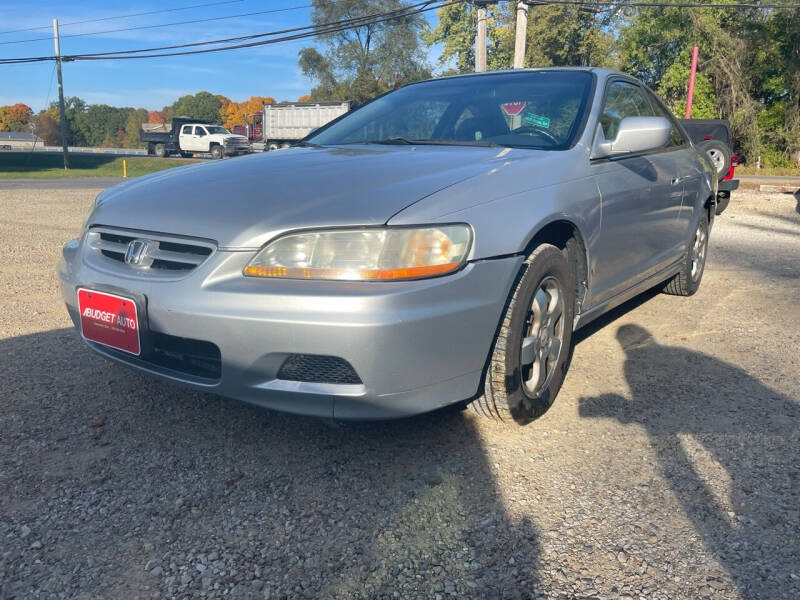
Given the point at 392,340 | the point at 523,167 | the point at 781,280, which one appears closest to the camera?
the point at 392,340

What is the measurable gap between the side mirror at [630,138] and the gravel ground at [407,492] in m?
1.11

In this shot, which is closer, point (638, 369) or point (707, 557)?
point (707, 557)

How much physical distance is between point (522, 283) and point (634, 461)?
30.6 inches

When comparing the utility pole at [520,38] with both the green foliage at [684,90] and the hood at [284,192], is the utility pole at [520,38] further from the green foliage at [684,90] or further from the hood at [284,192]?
the hood at [284,192]

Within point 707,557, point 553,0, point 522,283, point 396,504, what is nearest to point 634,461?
point 707,557

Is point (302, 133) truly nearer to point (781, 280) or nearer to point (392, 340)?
point (781, 280)

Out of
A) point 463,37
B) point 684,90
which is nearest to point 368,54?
point 463,37

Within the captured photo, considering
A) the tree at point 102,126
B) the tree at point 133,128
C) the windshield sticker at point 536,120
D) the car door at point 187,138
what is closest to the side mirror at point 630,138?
the windshield sticker at point 536,120

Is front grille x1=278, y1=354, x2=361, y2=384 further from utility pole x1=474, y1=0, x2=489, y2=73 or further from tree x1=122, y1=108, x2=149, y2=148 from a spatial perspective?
tree x1=122, y1=108, x2=149, y2=148

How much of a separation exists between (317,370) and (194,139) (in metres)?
35.4

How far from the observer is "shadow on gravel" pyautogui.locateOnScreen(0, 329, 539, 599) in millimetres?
1780

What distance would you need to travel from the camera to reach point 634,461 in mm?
2445

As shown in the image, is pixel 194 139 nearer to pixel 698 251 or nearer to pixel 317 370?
pixel 698 251

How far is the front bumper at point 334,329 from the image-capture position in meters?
2.02
